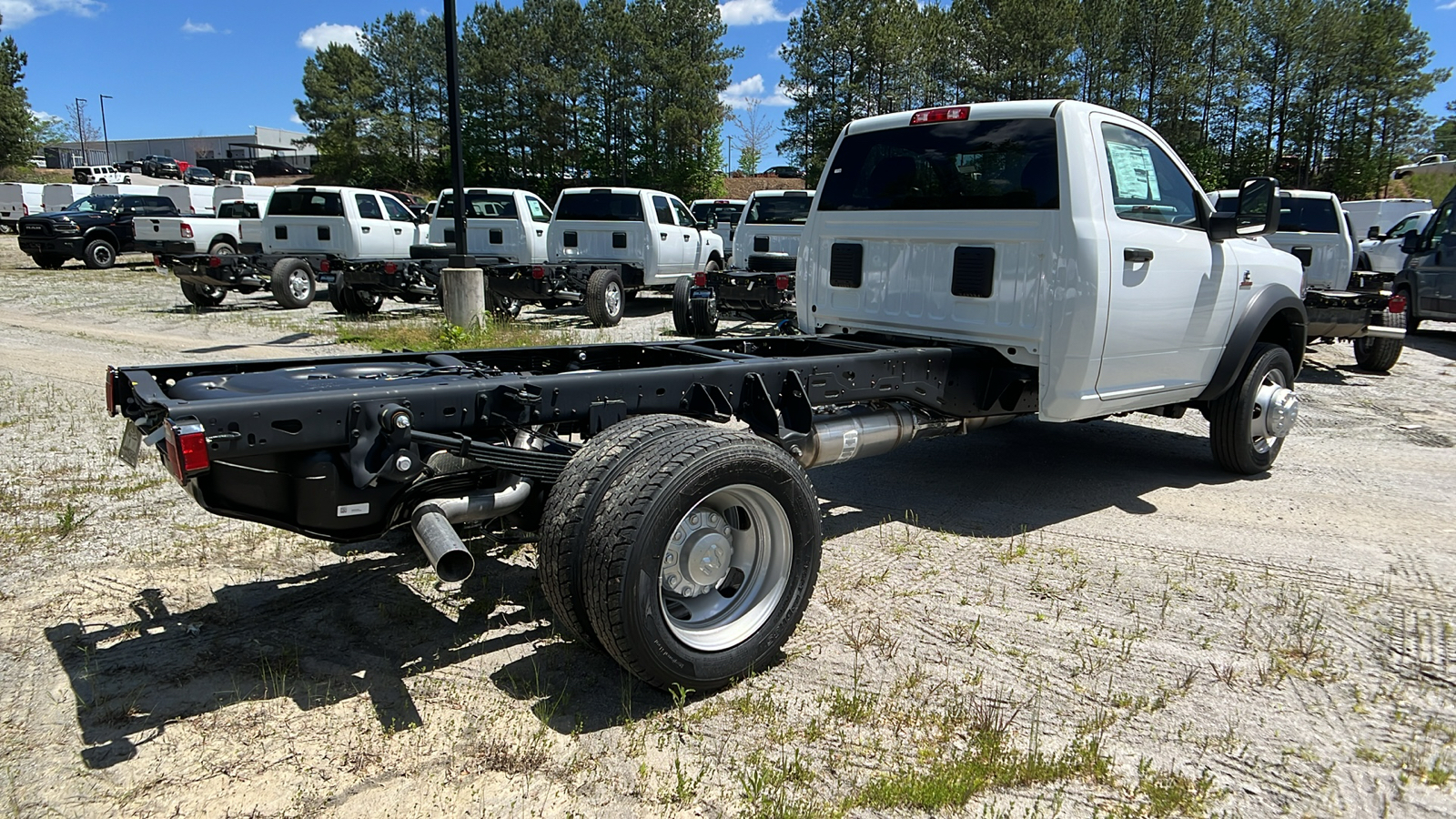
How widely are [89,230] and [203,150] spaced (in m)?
93.5

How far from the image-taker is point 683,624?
3.43m

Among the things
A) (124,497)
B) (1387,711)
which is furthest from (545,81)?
(1387,711)

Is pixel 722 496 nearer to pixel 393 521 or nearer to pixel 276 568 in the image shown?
pixel 393 521

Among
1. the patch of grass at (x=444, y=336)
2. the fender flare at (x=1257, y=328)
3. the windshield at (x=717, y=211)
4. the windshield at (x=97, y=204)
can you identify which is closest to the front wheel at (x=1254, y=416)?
the fender flare at (x=1257, y=328)

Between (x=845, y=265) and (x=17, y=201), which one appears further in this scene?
(x=17, y=201)

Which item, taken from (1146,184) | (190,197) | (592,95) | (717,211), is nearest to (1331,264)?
(1146,184)

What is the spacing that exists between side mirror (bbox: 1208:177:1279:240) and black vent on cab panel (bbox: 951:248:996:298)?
1.49m

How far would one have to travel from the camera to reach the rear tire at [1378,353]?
11.1 metres

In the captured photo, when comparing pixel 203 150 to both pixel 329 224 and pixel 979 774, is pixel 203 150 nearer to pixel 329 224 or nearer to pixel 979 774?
pixel 329 224

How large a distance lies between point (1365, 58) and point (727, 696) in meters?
47.9

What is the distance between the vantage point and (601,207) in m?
15.9

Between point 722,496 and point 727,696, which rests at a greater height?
point 722,496

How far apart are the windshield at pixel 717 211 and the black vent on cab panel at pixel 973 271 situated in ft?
62.4

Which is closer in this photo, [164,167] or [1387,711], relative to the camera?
[1387,711]
